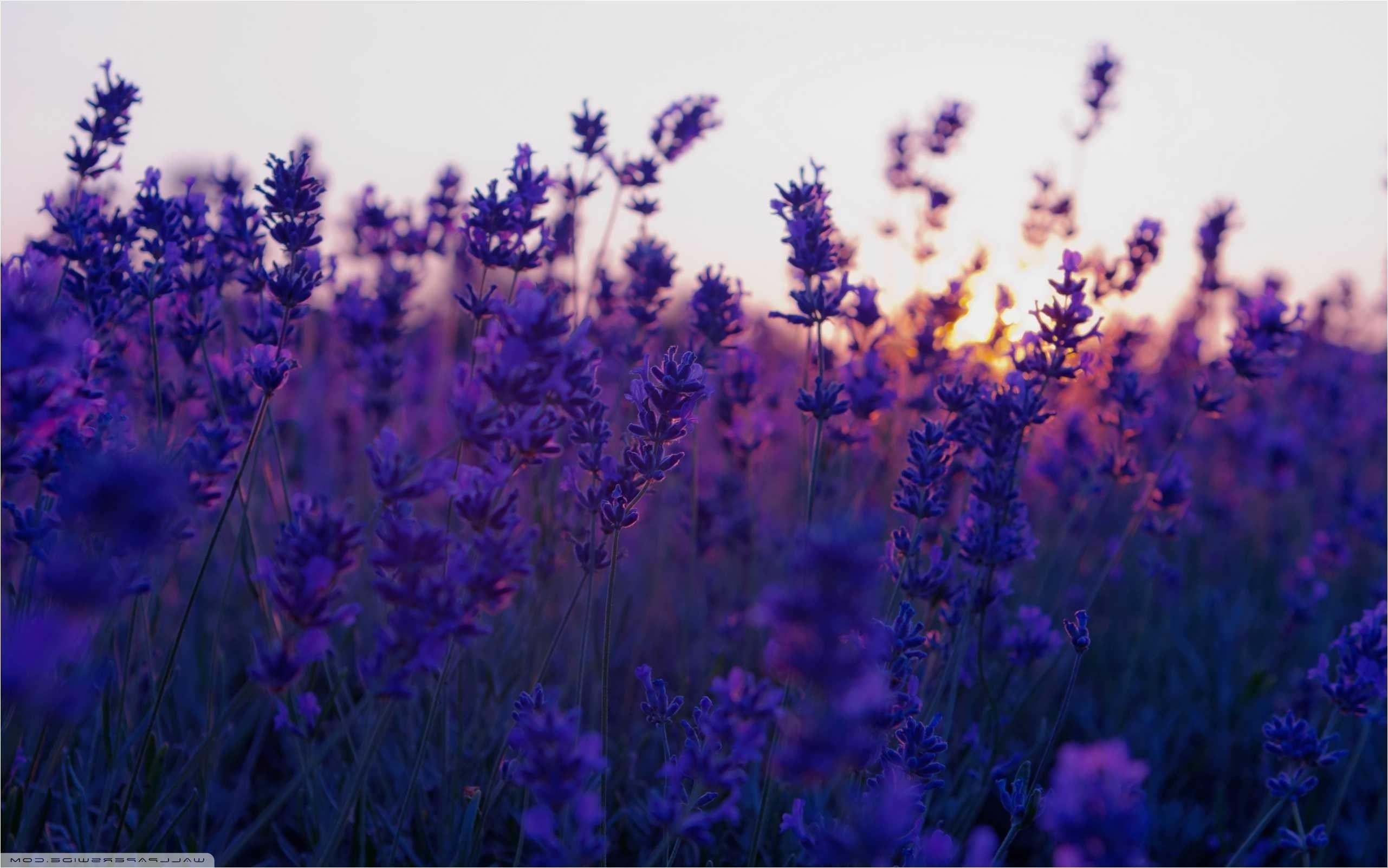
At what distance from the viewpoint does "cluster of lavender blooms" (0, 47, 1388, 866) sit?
3.93 feet

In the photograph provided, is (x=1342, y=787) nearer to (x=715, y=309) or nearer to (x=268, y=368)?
(x=715, y=309)

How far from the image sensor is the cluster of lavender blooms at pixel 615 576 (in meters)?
1.20

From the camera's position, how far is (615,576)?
3.04m

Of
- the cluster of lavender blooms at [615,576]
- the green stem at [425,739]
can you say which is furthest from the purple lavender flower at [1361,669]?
the green stem at [425,739]

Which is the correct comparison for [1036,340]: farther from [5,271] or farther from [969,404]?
[5,271]

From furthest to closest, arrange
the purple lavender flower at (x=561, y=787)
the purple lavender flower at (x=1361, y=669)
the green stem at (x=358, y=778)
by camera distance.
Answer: the purple lavender flower at (x=1361, y=669) < the green stem at (x=358, y=778) < the purple lavender flower at (x=561, y=787)

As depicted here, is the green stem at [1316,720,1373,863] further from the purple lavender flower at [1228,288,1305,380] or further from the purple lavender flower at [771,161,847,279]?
the purple lavender flower at [771,161,847,279]

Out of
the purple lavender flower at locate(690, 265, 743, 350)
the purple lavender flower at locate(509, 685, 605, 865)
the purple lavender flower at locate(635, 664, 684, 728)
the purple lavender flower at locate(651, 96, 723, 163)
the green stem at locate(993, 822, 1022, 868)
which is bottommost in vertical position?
the green stem at locate(993, 822, 1022, 868)

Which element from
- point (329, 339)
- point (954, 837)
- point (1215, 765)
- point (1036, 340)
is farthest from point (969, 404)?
point (329, 339)

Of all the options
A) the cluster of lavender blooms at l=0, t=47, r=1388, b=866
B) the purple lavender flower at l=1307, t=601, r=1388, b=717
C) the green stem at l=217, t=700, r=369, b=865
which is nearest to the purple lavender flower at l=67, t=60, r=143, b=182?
the cluster of lavender blooms at l=0, t=47, r=1388, b=866

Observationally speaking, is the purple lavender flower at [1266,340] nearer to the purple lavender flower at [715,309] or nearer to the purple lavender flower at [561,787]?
the purple lavender flower at [715,309]

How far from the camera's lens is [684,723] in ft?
5.08

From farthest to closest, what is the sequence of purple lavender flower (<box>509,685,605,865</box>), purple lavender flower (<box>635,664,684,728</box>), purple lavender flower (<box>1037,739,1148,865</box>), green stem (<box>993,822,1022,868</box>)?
1. purple lavender flower (<box>635,664,684,728</box>)
2. green stem (<box>993,822,1022,868</box>)
3. purple lavender flower (<box>509,685,605,865</box>)
4. purple lavender flower (<box>1037,739,1148,865</box>)

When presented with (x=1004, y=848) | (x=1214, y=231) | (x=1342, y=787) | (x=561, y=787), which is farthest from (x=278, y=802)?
(x=1214, y=231)
